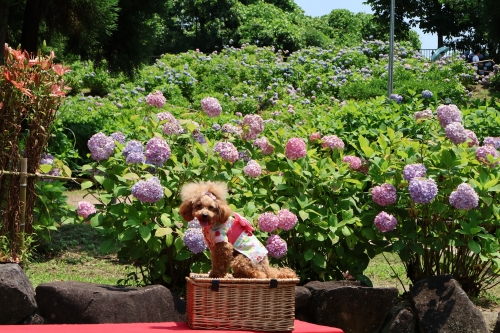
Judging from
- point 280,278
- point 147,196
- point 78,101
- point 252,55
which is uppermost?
point 252,55

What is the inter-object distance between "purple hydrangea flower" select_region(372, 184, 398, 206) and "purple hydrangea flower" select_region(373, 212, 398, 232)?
0.08 metres

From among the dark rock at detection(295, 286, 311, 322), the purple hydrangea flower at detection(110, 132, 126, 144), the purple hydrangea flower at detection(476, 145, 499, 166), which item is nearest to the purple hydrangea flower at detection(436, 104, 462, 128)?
the purple hydrangea flower at detection(476, 145, 499, 166)

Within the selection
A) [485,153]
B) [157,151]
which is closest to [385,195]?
[485,153]

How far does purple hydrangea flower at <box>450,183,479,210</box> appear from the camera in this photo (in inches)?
178

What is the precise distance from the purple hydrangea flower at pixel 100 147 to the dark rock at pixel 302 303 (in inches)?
55.5

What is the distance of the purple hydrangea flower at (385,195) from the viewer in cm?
470

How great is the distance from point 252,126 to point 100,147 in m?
1.00

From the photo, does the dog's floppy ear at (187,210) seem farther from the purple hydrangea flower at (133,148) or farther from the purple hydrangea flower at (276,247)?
the purple hydrangea flower at (133,148)

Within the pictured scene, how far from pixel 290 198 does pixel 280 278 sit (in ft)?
4.13

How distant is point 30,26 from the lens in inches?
342

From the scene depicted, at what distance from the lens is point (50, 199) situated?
574cm

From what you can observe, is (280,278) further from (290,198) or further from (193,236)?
(290,198)

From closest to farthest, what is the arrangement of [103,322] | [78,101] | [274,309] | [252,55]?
[274,309], [103,322], [78,101], [252,55]

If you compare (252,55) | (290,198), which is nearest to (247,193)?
(290,198)
